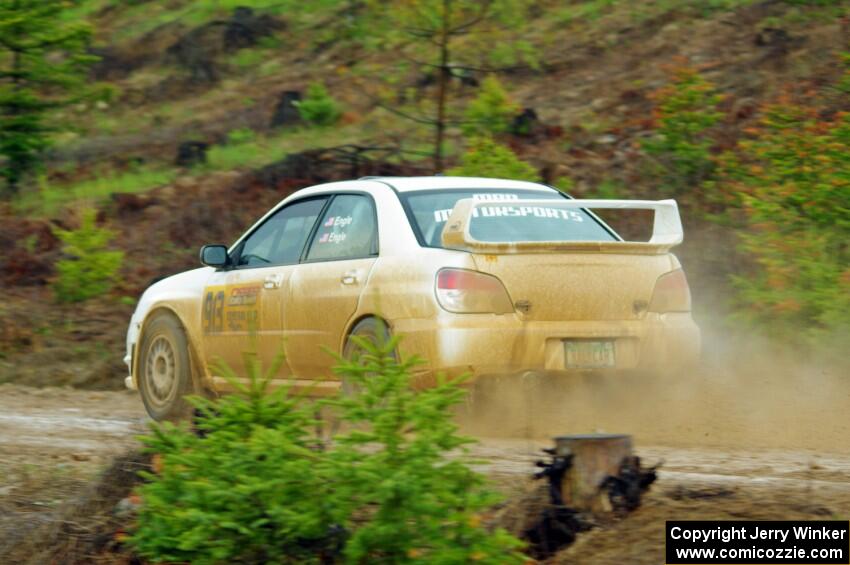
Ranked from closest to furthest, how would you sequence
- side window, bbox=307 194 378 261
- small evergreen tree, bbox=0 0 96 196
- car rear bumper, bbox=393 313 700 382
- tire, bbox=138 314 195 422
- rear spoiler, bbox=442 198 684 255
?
1. car rear bumper, bbox=393 313 700 382
2. rear spoiler, bbox=442 198 684 255
3. side window, bbox=307 194 378 261
4. tire, bbox=138 314 195 422
5. small evergreen tree, bbox=0 0 96 196

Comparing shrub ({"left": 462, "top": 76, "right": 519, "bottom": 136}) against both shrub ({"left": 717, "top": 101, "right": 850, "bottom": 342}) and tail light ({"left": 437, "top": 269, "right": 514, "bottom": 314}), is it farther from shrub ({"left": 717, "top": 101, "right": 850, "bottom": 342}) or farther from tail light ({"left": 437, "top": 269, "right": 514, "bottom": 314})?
tail light ({"left": 437, "top": 269, "right": 514, "bottom": 314})

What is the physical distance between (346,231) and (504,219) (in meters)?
1.13

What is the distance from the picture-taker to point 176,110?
2664cm

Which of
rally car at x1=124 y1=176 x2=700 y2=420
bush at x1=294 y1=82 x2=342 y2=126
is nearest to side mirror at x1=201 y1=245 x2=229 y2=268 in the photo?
rally car at x1=124 y1=176 x2=700 y2=420

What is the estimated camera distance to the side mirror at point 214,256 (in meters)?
8.60

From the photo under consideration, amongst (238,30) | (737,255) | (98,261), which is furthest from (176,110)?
(737,255)

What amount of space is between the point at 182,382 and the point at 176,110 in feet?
61.1

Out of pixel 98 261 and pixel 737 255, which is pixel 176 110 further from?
pixel 737 255

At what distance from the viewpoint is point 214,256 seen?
8.63m

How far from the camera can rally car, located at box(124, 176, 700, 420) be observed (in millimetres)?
6867

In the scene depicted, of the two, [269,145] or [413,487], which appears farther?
[269,145]

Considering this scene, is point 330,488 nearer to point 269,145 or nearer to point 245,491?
point 245,491

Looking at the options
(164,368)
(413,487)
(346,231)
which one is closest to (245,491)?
(413,487)

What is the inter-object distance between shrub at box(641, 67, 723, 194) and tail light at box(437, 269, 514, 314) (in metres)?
7.72
